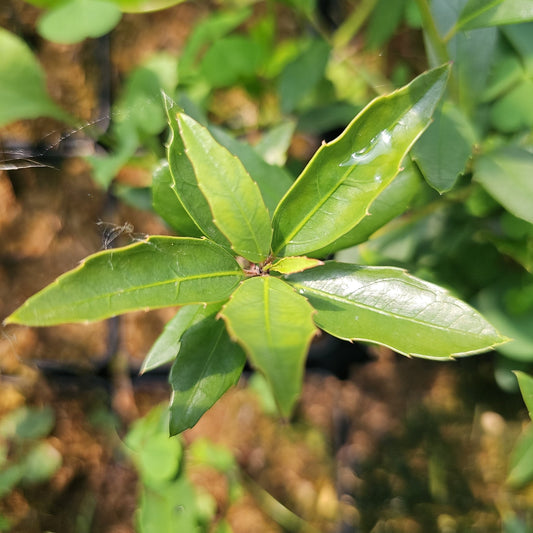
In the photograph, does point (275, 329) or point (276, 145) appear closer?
point (275, 329)

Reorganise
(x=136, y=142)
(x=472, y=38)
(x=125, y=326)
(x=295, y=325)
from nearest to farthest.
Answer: (x=295, y=325) → (x=472, y=38) → (x=136, y=142) → (x=125, y=326)

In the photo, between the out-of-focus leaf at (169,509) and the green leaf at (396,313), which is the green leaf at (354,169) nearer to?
the green leaf at (396,313)

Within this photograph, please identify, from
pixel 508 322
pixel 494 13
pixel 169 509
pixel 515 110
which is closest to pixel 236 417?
pixel 169 509

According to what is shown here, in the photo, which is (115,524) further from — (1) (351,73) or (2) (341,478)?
(1) (351,73)

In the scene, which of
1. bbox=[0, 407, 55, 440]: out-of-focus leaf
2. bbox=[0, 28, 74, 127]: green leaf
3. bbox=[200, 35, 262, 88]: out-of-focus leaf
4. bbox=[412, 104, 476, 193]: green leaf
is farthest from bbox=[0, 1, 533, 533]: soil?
bbox=[412, 104, 476, 193]: green leaf

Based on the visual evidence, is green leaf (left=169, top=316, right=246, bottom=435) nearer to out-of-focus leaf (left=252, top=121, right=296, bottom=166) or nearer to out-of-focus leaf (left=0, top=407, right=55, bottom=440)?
out-of-focus leaf (left=252, top=121, right=296, bottom=166)

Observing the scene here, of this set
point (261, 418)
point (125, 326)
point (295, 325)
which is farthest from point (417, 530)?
point (295, 325)

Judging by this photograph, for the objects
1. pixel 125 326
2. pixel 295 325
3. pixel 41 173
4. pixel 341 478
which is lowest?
pixel 341 478

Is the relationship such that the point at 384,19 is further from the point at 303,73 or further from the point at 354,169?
the point at 354,169
